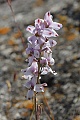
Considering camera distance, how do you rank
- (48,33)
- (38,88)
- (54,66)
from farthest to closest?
(54,66)
(38,88)
(48,33)

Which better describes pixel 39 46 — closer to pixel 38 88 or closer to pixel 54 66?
pixel 38 88

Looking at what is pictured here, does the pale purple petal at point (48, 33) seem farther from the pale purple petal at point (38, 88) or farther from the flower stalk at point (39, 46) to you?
the pale purple petal at point (38, 88)

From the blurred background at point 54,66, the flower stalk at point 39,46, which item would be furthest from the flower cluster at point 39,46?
the blurred background at point 54,66

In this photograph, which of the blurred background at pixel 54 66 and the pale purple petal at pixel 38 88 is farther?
the blurred background at pixel 54 66

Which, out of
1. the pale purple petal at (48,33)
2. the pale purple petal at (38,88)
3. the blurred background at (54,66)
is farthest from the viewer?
the blurred background at (54,66)

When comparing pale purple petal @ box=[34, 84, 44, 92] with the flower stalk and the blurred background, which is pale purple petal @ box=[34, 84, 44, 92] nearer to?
the flower stalk

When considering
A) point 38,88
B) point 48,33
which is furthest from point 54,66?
point 48,33
